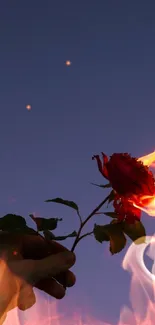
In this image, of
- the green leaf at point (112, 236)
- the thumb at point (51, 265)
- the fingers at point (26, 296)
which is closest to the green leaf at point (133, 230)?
the green leaf at point (112, 236)

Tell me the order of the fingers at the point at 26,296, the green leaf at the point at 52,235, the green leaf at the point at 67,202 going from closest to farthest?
the fingers at the point at 26,296
the green leaf at the point at 52,235
the green leaf at the point at 67,202

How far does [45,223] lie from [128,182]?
0.93 ft

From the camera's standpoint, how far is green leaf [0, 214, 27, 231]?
1.19 m

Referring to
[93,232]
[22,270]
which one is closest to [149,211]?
[93,232]

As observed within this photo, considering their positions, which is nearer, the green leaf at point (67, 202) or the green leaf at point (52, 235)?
the green leaf at point (52, 235)

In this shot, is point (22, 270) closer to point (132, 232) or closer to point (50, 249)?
point (50, 249)

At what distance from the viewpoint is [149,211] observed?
1.17 m

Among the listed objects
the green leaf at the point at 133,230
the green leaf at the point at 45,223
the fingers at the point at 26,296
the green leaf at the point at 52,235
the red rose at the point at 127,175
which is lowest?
the fingers at the point at 26,296

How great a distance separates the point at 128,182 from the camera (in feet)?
3.82

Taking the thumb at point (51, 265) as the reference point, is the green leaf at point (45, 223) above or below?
above

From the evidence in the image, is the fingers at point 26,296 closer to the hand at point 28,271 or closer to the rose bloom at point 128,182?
the hand at point 28,271

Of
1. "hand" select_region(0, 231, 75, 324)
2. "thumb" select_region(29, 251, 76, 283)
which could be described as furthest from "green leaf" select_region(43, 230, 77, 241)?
"thumb" select_region(29, 251, 76, 283)

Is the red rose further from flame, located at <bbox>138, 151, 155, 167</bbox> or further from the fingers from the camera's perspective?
the fingers

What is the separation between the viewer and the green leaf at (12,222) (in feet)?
3.91
